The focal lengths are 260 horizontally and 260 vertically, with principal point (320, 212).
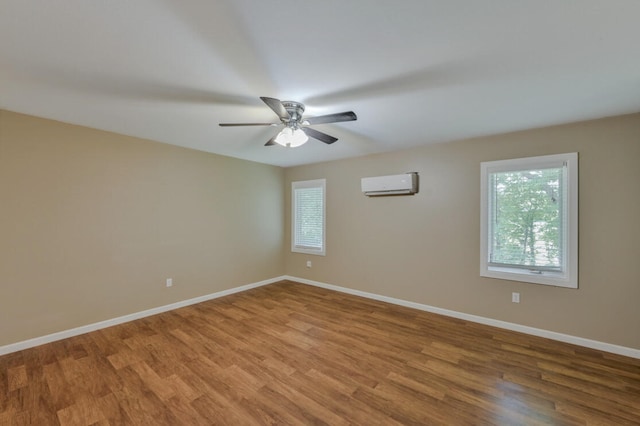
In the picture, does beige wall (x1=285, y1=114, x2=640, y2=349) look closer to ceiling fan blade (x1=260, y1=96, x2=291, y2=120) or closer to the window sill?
the window sill

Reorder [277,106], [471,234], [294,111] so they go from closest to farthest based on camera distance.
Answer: [277,106], [294,111], [471,234]

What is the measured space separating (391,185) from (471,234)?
4.18 feet

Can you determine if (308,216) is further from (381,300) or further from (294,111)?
(294,111)

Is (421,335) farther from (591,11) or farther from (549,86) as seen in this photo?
(591,11)

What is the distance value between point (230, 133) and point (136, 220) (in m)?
1.76

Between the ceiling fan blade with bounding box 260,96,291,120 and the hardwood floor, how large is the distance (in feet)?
7.36

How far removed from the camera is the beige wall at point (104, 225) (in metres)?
2.68

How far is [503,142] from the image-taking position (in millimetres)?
3229

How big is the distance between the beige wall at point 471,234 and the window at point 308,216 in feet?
0.52

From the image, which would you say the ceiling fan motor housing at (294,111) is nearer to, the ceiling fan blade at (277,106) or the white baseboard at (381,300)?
the ceiling fan blade at (277,106)

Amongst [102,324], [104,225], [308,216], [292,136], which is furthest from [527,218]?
[102,324]

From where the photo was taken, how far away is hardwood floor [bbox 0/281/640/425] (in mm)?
1836

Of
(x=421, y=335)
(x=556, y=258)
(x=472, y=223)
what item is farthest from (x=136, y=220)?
(x=556, y=258)

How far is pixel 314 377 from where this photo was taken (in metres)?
2.25
